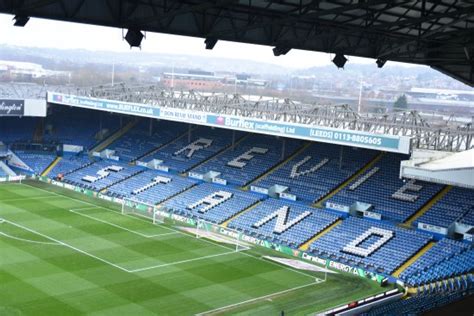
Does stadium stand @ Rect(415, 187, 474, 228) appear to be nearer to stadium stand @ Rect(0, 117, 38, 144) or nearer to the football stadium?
the football stadium

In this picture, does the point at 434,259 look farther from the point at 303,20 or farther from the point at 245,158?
the point at 245,158

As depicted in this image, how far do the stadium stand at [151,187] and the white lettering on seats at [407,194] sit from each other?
13763mm

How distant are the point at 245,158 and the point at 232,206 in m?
5.64

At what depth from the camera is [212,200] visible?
37.6m

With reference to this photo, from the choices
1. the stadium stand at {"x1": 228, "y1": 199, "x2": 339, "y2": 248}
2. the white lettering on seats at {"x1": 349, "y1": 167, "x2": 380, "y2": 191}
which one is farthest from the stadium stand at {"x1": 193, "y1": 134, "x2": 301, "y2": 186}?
the white lettering on seats at {"x1": 349, "y1": 167, "x2": 380, "y2": 191}

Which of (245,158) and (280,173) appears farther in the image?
(245,158)

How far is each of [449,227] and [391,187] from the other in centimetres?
500

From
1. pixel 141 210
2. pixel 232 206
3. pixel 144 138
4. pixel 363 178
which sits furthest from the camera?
pixel 144 138

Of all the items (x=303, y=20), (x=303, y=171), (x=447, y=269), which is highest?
(x=303, y=20)

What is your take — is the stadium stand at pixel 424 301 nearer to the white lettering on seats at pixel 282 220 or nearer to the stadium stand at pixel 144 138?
the white lettering on seats at pixel 282 220

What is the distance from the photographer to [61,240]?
30141 mm

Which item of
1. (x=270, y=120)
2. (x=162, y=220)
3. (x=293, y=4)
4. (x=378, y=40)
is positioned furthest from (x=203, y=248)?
(x=293, y=4)

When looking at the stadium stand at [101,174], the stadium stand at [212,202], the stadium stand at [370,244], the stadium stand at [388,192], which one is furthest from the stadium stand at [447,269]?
the stadium stand at [101,174]

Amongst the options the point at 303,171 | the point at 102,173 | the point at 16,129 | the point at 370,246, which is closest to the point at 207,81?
the point at 16,129
